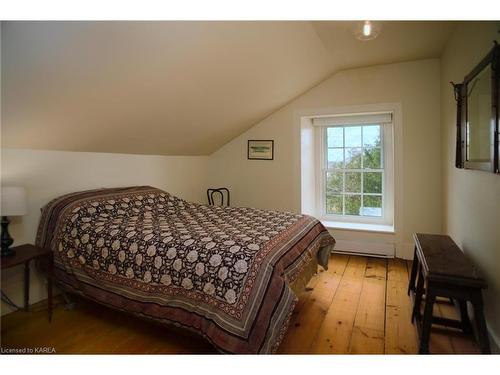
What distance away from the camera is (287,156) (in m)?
3.79

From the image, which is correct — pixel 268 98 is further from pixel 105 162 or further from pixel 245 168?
pixel 105 162

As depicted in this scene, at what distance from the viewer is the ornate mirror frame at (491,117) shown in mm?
1390

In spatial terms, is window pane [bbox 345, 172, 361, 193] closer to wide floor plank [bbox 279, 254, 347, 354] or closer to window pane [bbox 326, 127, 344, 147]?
window pane [bbox 326, 127, 344, 147]

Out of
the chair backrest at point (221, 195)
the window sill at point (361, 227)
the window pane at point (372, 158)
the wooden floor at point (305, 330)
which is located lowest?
the wooden floor at point (305, 330)

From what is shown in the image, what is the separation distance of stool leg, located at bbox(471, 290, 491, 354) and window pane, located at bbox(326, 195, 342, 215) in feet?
8.04

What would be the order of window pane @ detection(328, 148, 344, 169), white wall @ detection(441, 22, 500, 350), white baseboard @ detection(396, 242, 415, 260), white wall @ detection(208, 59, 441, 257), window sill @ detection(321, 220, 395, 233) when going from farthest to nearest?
window pane @ detection(328, 148, 344, 169) → window sill @ detection(321, 220, 395, 233) → white baseboard @ detection(396, 242, 415, 260) → white wall @ detection(208, 59, 441, 257) → white wall @ detection(441, 22, 500, 350)

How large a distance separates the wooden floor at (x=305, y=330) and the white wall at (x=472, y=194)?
47cm

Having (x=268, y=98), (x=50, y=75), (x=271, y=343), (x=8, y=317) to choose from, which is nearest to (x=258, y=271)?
(x=271, y=343)

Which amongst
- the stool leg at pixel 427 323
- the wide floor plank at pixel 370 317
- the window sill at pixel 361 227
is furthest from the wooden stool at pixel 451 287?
the window sill at pixel 361 227

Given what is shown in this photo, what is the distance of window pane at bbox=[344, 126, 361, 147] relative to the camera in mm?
3725

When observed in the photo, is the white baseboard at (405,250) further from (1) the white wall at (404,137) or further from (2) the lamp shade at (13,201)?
(2) the lamp shade at (13,201)

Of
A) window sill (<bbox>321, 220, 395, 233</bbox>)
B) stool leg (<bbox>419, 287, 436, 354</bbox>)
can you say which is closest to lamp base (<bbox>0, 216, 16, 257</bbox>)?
stool leg (<bbox>419, 287, 436, 354</bbox>)

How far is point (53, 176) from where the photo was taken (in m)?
2.39
